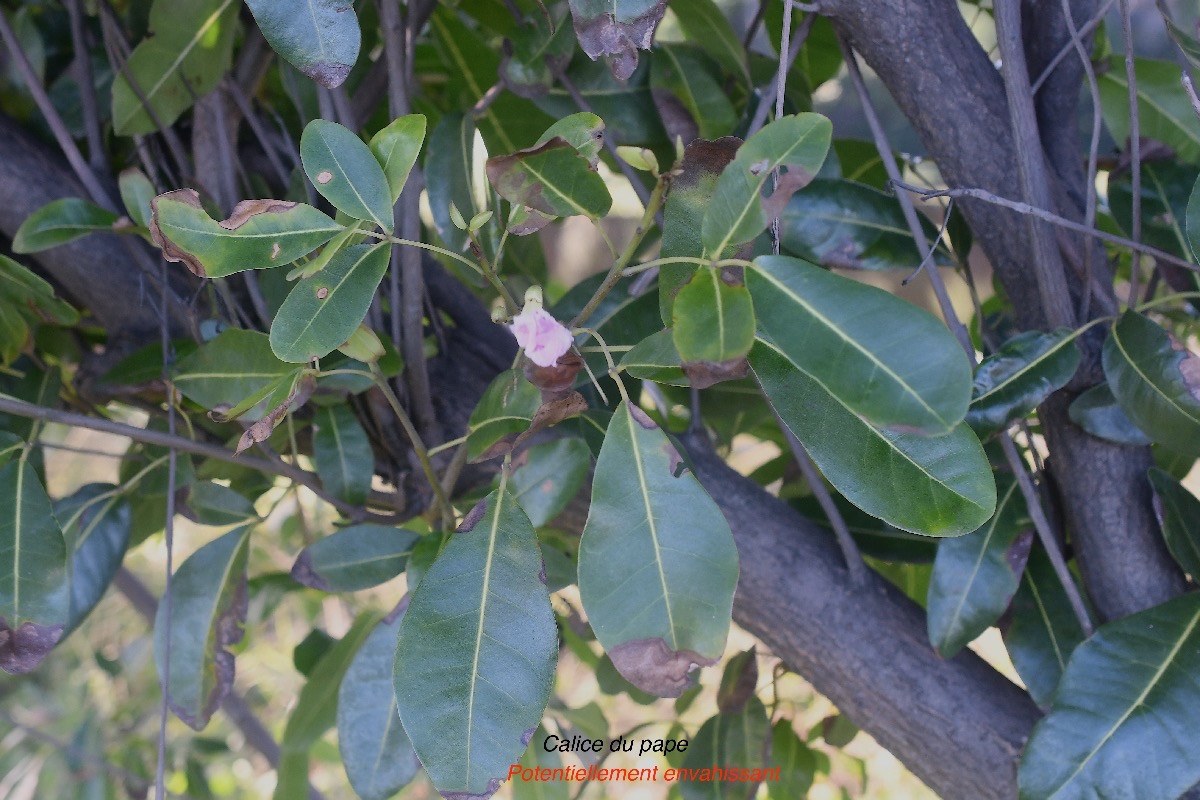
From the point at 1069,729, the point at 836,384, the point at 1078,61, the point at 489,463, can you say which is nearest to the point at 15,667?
the point at 489,463

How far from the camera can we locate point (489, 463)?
0.73m

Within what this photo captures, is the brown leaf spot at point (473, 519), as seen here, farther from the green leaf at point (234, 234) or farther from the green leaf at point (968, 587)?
the green leaf at point (968, 587)

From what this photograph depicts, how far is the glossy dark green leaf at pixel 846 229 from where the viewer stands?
0.65 meters

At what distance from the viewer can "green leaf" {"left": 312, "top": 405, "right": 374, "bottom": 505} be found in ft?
2.21

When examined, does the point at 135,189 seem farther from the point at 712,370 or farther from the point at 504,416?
the point at 712,370

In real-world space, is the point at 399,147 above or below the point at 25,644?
above

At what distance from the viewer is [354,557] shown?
0.65 m

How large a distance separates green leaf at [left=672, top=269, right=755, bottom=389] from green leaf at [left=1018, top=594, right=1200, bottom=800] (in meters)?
0.36

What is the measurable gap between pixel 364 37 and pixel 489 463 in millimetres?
438

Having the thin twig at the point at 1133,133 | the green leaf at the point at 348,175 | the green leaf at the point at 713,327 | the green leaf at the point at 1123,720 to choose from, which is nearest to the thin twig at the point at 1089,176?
the thin twig at the point at 1133,133

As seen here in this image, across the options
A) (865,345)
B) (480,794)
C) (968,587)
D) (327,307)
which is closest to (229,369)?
(327,307)

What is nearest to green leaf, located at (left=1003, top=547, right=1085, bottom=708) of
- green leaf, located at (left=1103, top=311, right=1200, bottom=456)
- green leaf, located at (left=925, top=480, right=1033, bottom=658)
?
green leaf, located at (left=925, top=480, right=1033, bottom=658)

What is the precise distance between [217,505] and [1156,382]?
66 cm

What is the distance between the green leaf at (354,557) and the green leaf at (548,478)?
12 centimetres
